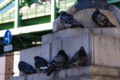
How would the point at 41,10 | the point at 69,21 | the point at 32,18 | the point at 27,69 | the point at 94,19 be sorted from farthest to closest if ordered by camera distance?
1. the point at 32,18
2. the point at 41,10
3. the point at 27,69
4. the point at 94,19
5. the point at 69,21

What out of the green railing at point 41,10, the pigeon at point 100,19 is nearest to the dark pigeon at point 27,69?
the pigeon at point 100,19

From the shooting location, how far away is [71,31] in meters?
10.6

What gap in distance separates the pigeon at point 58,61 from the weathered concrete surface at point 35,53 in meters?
1.18

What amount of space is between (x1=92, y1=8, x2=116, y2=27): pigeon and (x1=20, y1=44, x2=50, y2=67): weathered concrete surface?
2088mm

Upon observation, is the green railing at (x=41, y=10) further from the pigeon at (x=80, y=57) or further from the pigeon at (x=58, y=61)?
the pigeon at (x=80, y=57)

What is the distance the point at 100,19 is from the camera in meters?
10.8

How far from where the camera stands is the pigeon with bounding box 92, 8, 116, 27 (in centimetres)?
1080

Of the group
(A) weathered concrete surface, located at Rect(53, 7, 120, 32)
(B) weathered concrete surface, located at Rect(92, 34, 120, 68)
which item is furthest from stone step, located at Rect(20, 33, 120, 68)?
(A) weathered concrete surface, located at Rect(53, 7, 120, 32)

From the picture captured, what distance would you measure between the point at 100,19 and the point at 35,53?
9.78 feet

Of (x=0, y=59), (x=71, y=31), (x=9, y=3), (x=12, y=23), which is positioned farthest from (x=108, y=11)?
(x=9, y=3)

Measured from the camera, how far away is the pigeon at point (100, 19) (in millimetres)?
10805

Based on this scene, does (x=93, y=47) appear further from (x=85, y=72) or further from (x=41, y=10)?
(x=41, y=10)

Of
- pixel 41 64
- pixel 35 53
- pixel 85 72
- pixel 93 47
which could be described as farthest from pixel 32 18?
pixel 85 72

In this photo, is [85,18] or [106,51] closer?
[106,51]
